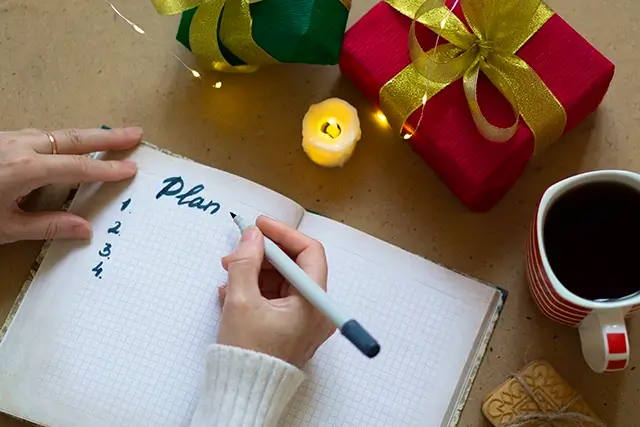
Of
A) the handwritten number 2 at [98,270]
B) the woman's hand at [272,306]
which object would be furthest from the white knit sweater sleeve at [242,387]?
the handwritten number 2 at [98,270]

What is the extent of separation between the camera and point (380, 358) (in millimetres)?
682

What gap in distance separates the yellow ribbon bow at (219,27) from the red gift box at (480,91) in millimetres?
84

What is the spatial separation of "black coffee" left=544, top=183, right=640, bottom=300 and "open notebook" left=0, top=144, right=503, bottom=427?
8 cm

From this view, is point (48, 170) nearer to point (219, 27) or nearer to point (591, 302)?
point (219, 27)

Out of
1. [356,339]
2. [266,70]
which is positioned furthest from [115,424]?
[266,70]

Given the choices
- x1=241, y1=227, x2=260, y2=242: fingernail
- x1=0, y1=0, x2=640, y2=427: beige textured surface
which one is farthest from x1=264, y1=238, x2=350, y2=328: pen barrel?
x1=0, y1=0, x2=640, y2=427: beige textured surface

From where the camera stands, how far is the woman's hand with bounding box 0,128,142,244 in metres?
0.67

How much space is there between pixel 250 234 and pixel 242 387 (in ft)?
0.40

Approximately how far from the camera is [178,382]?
668mm

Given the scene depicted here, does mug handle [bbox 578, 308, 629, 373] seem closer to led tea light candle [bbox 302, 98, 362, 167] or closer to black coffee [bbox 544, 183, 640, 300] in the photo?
black coffee [bbox 544, 183, 640, 300]

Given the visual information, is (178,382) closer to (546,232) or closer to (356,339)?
(356,339)

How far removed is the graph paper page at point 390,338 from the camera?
0.67 metres

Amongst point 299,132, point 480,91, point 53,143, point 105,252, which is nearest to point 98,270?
point 105,252

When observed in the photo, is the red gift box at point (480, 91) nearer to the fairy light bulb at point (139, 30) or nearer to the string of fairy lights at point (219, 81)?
the string of fairy lights at point (219, 81)
